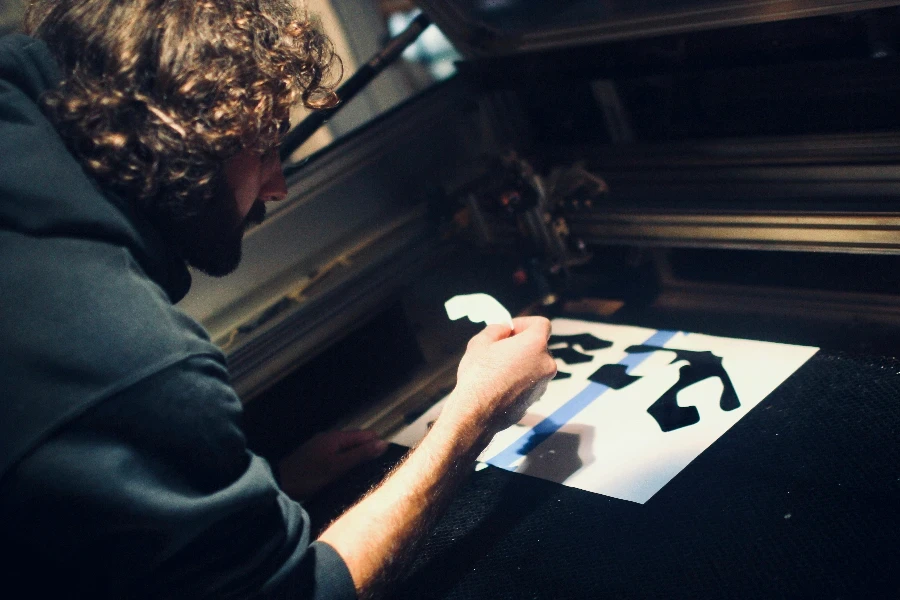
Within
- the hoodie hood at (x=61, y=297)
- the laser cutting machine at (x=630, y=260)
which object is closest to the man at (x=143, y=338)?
the hoodie hood at (x=61, y=297)

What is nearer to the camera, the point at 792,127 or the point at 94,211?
the point at 94,211

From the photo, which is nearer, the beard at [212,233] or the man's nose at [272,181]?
the beard at [212,233]

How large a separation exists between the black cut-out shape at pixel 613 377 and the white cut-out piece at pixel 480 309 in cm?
19

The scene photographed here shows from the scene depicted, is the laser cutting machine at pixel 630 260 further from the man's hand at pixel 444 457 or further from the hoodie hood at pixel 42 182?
the hoodie hood at pixel 42 182

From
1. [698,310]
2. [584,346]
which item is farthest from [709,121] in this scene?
[584,346]

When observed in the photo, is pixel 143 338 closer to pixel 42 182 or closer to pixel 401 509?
pixel 42 182

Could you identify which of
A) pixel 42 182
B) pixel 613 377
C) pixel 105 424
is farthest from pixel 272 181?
pixel 613 377

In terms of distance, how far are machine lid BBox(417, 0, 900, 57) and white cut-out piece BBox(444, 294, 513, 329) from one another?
58 centimetres

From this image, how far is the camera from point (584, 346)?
1.51 meters

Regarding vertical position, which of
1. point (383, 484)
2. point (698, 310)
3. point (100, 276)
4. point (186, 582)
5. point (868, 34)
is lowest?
point (698, 310)

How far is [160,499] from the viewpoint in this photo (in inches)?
31.4

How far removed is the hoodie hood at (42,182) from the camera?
85 centimetres

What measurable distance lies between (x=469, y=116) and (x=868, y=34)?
1.10m

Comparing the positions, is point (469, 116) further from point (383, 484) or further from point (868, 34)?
point (383, 484)
